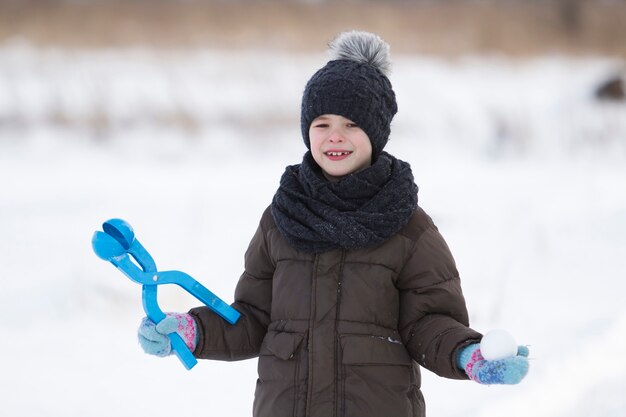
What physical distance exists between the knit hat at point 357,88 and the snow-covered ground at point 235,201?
4.06 feet

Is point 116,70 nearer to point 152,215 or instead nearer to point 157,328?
point 152,215

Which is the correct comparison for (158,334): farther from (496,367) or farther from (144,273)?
(496,367)

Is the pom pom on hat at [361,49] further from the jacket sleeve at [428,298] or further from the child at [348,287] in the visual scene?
the jacket sleeve at [428,298]

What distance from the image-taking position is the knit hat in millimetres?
1861

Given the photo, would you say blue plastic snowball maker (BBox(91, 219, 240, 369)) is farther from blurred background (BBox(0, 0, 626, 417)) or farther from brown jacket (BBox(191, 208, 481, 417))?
blurred background (BBox(0, 0, 626, 417))

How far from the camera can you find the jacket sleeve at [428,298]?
5.79 feet

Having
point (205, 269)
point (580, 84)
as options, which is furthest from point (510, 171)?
point (205, 269)

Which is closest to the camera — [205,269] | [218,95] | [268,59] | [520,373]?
[520,373]

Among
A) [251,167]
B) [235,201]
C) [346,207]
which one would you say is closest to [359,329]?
[346,207]

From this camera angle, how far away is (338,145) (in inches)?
73.9

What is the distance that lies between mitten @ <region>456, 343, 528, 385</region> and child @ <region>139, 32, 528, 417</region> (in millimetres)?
14

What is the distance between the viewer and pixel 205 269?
4793 mm

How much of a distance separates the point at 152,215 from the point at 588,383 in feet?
13.3

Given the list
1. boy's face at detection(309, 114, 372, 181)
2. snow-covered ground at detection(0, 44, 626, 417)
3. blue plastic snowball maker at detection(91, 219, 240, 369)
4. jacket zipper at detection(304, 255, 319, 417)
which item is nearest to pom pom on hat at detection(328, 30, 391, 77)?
boy's face at detection(309, 114, 372, 181)
